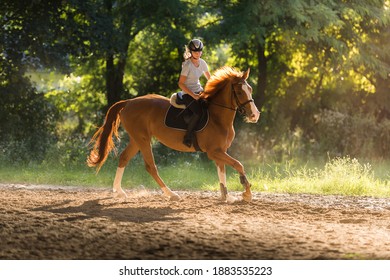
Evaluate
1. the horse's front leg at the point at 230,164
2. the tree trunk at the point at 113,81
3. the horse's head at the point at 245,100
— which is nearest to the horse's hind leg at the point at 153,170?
the horse's front leg at the point at 230,164

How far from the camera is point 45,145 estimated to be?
20.0m

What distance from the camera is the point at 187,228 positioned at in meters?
9.06

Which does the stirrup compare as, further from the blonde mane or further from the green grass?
the green grass

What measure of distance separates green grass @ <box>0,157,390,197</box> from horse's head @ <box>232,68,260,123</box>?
12.6 feet

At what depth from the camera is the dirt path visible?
25.9 ft

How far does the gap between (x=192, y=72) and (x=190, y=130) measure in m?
0.92

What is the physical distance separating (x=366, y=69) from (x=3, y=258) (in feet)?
61.0

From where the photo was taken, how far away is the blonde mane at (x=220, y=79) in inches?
463

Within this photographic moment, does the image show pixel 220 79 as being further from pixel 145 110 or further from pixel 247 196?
pixel 247 196

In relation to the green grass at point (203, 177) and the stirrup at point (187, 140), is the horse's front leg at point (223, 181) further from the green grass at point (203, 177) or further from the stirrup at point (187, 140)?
the green grass at point (203, 177)

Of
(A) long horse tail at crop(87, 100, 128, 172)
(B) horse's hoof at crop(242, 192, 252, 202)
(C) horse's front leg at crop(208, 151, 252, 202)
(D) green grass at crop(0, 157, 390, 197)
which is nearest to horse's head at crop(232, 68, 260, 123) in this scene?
(C) horse's front leg at crop(208, 151, 252, 202)
